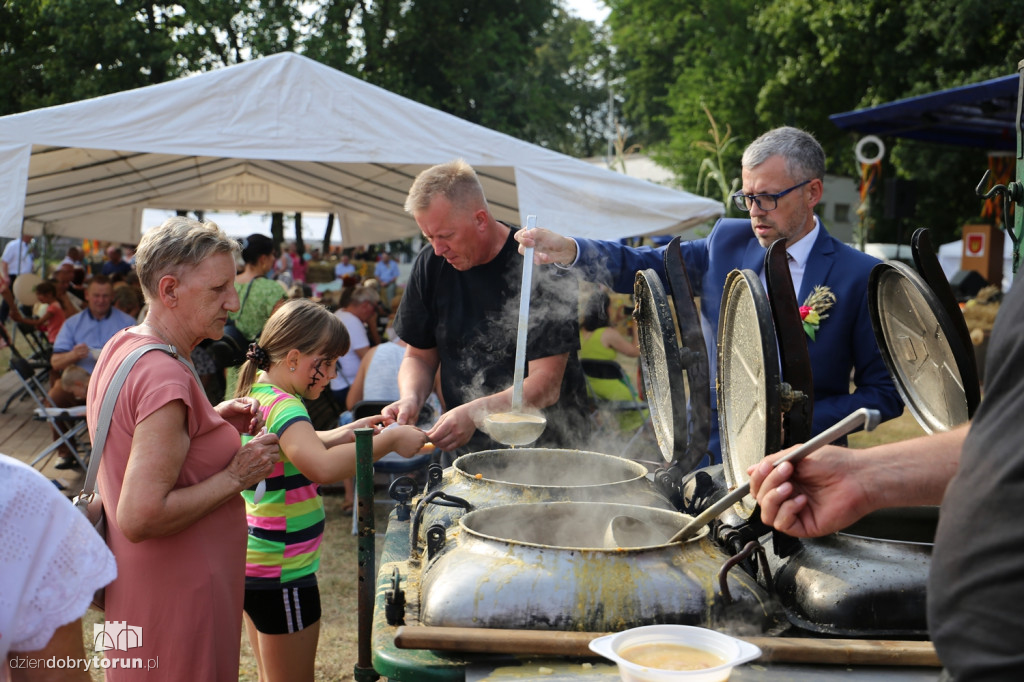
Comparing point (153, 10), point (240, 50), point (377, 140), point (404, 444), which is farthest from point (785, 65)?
point (404, 444)

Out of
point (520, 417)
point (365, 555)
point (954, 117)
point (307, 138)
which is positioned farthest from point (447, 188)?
point (954, 117)

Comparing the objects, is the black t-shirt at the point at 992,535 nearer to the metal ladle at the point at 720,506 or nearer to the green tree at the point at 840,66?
the metal ladle at the point at 720,506

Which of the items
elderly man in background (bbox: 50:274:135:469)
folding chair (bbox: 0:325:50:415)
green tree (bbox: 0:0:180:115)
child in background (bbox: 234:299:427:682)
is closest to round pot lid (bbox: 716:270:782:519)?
child in background (bbox: 234:299:427:682)

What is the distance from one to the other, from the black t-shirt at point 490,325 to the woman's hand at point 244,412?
0.90 m

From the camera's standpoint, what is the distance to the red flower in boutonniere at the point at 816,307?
8.04 ft

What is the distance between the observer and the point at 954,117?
12.2 meters

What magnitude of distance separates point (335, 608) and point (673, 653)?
3.65 meters

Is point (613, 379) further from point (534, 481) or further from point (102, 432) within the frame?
point (102, 432)

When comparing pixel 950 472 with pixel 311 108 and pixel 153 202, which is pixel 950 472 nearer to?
pixel 311 108

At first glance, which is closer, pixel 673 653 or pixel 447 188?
pixel 673 653

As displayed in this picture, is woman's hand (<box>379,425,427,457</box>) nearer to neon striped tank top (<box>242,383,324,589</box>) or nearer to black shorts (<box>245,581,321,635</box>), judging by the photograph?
neon striped tank top (<box>242,383,324,589</box>)

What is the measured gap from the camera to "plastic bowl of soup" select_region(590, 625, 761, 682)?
126 cm

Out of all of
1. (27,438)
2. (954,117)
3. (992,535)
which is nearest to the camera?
(992,535)

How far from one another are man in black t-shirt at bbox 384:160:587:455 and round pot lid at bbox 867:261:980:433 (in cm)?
134
